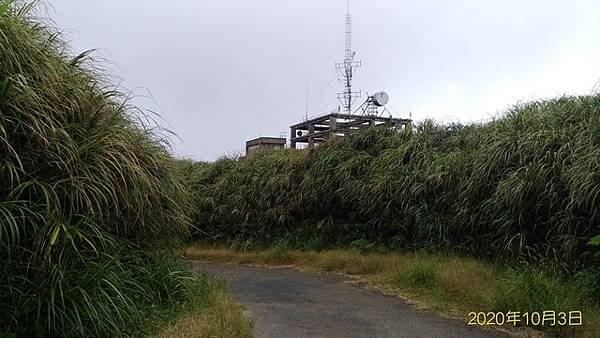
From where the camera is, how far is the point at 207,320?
5.27 meters

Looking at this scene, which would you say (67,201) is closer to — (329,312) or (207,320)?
(207,320)

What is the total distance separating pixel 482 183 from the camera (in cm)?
885

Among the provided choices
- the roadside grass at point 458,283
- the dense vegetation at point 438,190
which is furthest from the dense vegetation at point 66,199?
the roadside grass at point 458,283

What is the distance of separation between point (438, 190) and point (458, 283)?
2.96m

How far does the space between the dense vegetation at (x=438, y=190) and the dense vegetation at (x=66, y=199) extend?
2.48 metres

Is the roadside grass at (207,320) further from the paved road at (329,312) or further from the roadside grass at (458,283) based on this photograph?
the roadside grass at (458,283)

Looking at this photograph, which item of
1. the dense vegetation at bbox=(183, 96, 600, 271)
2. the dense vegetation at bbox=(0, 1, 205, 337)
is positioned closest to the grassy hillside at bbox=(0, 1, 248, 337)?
the dense vegetation at bbox=(0, 1, 205, 337)

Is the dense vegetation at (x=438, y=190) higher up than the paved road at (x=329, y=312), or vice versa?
the dense vegetation at (x=438, y=190)

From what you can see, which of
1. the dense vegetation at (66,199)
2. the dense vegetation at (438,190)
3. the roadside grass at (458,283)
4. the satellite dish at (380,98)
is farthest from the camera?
the satellite dish at (380,98)

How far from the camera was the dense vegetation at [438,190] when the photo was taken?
7266 millimetres

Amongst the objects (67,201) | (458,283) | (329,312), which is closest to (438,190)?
(458,283)

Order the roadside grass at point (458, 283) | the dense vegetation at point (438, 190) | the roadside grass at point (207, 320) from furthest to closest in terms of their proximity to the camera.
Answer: the dense vegetation at point (438, 190) < the roadside grass at point (458, 283) < the roadside grass at point (207, 320)

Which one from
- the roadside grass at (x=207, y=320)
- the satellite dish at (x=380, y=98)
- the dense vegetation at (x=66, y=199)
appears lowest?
the roadside grass at (x=207, y=320)

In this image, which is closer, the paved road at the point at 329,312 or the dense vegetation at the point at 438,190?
the paved road at the point at 329,312
